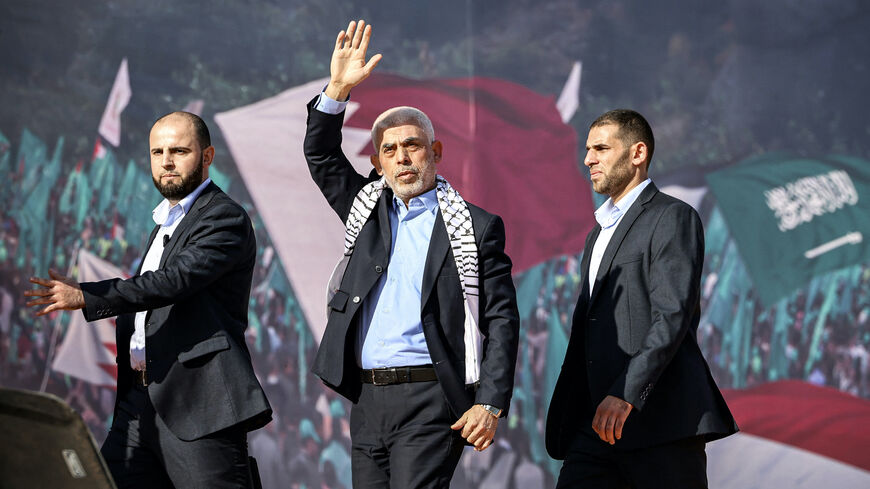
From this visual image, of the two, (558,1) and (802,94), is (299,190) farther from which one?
(802,94)

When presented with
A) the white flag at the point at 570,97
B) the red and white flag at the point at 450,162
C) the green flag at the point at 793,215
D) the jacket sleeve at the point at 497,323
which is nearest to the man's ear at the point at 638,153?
the jacket sleeve at the point at 497,323

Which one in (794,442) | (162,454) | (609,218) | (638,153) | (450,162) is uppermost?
(450,162)

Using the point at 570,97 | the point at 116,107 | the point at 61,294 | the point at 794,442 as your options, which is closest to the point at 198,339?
the point at 61,294

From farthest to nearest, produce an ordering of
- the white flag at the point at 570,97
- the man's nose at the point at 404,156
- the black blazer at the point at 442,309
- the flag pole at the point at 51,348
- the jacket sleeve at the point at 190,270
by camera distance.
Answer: the white flag at the point at 570,97
the flag pole at the point at 51,348
the man's nose at the point at 404,156
the black blazer at the point at 442,309
the jacket sleeve at the point at 190,270

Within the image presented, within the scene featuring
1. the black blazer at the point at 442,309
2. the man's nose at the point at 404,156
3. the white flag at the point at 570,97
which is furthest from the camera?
the white flag at the point at 570,97

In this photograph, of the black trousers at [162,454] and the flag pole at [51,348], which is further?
the flag pole at [51,348]

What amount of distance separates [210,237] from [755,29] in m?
4.80

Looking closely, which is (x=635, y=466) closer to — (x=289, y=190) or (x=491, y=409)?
(x=491, y=409)

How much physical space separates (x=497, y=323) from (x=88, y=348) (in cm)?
361

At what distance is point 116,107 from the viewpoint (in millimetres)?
6184

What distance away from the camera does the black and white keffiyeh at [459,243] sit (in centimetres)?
320

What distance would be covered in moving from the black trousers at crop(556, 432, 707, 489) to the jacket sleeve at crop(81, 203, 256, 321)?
125 cm

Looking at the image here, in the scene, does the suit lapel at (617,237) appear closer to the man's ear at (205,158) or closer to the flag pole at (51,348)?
the man's ear at (205,158)

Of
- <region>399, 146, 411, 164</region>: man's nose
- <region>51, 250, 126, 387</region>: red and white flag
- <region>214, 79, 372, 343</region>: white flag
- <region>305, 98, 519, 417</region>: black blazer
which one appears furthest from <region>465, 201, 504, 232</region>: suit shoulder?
<region>51, 250, 126, 387</region>: red and white flag
